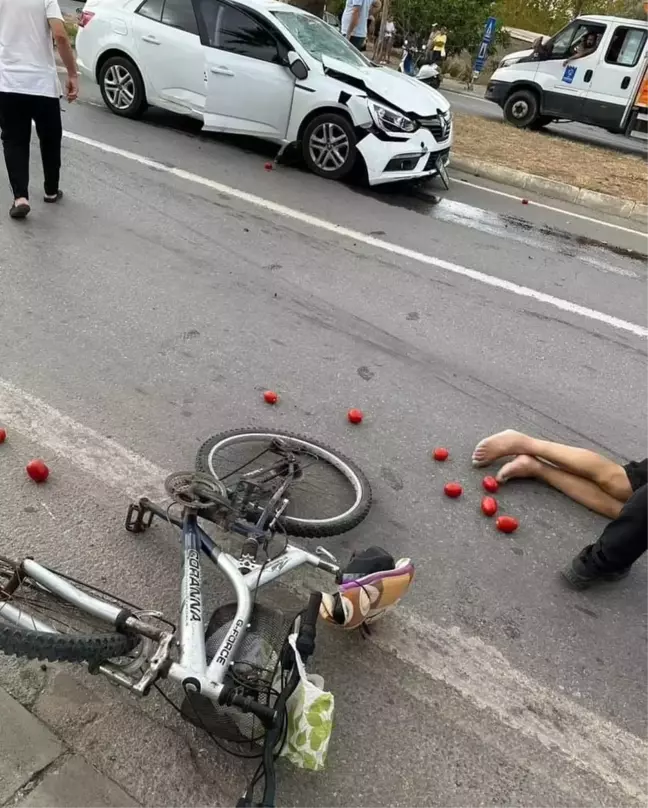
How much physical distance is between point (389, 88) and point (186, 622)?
7.98m

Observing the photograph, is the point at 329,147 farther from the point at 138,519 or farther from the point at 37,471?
Answer: the point at 138,519

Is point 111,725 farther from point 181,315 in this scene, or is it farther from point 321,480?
point 181,315

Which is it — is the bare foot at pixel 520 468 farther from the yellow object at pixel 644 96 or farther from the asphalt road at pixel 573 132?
the asphalt road at pixel 573 132

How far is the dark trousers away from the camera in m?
3.00

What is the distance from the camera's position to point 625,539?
9.91 feet

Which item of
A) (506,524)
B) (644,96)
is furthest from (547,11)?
(506,524)

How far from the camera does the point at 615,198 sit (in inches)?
398

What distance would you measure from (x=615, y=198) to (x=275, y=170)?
192 inches

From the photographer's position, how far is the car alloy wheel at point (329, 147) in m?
8.70

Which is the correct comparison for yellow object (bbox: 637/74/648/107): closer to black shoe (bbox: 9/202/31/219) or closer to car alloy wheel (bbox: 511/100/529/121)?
car alloy wheel (bbox: 511/100/529/121)

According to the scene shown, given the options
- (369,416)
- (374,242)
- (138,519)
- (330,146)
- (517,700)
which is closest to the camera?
(517,700)

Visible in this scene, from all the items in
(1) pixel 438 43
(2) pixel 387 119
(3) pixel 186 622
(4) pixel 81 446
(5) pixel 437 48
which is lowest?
(4) pixel 81 446

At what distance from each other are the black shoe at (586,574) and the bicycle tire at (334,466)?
3.08ft

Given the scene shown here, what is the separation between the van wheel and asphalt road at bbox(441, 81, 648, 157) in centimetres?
74
